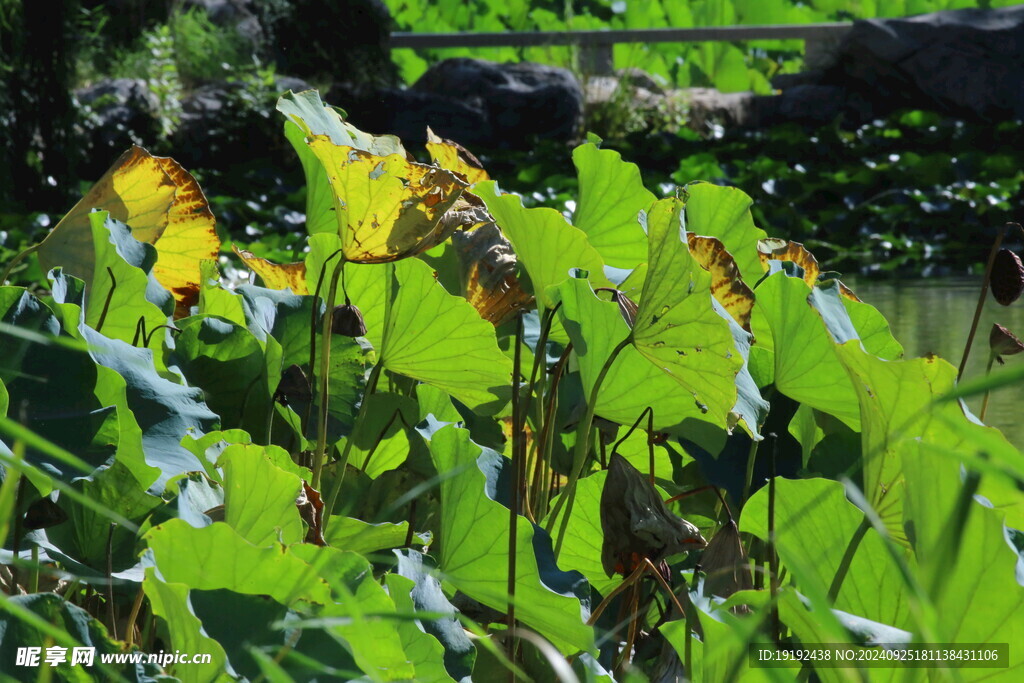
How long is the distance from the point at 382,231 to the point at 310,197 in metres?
0.29

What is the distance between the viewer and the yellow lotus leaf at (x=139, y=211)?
29.8 inches

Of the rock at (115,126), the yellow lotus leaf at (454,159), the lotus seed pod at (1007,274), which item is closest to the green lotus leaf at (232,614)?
the yellow lotus leaf at (454,159)

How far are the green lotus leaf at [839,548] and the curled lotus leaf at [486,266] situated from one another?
9.7 inches

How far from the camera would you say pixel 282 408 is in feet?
2.57

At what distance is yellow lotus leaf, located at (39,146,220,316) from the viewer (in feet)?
2.49

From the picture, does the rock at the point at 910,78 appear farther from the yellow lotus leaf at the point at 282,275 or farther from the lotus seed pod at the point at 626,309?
the lotus seed pod at the point at 626,309

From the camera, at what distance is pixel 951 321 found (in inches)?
96.7

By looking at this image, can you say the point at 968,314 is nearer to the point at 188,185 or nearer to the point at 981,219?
the point at 188,185

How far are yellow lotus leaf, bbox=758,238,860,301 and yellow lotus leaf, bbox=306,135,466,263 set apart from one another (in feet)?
1.06

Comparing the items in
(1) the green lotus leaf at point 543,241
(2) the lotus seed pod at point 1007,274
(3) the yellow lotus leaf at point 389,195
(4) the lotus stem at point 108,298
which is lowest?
(2) the lotus seed pod at point 1007,274

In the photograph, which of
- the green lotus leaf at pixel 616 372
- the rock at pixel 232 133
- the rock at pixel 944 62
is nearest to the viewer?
the green lotus leaf at pixel 616 372

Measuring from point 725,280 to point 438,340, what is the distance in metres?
0.18

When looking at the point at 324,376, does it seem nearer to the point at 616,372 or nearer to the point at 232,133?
the point at 616,372

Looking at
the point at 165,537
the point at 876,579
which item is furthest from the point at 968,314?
the point at 165,537
